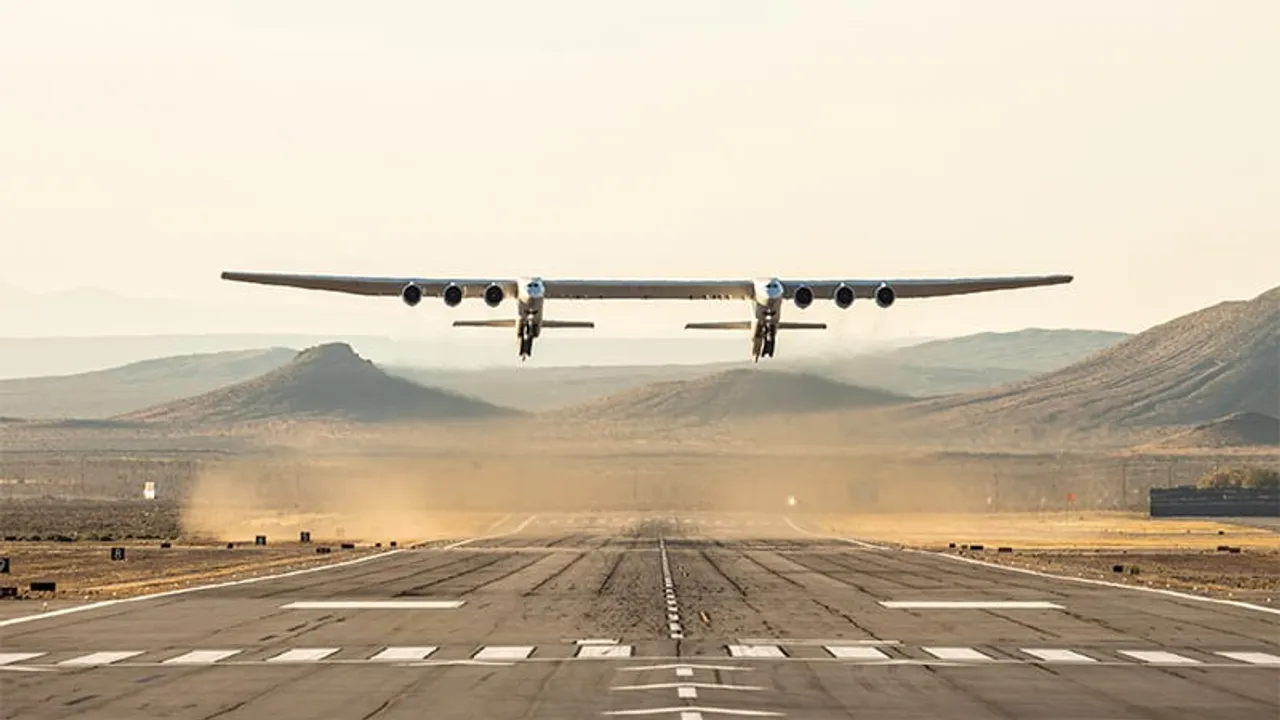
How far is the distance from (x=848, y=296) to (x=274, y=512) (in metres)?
100

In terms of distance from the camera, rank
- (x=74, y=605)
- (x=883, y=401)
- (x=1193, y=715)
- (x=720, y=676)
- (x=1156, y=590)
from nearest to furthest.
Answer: (x=1193, y=715) < (x=720, y=676) < (x=74, y=605) < (x=1156, y=590) < (x=883, y=401)

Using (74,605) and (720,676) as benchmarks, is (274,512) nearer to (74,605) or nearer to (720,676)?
(74,605)

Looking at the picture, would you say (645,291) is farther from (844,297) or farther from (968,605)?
(968,605)

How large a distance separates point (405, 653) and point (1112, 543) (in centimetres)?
7941

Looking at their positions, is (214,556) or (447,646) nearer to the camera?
(447,646)

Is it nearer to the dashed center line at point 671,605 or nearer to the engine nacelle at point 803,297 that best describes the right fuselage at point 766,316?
the engine nacelle at point 803,297

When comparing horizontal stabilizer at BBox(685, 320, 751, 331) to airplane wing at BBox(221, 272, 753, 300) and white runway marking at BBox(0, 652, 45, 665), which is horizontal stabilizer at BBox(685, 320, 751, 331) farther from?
white runway marking at BBox(0, 652, 45, 665)

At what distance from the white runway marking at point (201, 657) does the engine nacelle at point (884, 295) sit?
30.7 metres

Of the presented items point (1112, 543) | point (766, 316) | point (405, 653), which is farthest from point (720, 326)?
point (1112, 543)

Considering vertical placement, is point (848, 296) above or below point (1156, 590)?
above

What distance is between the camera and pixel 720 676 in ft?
95.0

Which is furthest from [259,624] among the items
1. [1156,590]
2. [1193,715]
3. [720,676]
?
[1156,590]

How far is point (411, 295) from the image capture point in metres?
59.1

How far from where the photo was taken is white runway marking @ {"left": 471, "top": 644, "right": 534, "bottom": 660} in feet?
107
